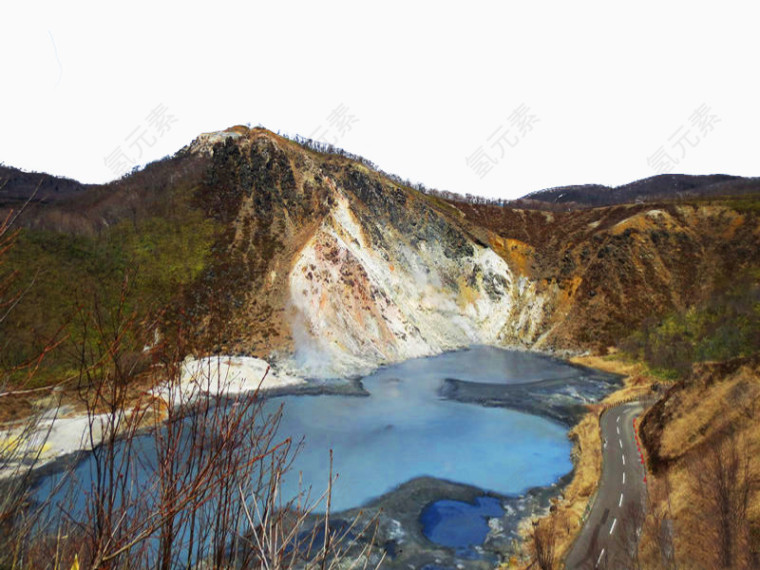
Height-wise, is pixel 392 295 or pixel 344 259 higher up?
pixel 344 259

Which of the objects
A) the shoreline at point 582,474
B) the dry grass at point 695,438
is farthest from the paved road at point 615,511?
the dry grass at point 695,438

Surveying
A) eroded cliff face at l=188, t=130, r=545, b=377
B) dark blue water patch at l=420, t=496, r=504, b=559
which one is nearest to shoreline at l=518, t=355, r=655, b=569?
dark blue water patch at l=420, t=496, r=504, b=559

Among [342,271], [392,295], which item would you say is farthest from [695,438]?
[392,295]

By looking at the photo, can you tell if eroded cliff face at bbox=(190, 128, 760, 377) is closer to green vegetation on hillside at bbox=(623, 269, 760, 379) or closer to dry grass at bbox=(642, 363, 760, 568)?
green vegetation on hillside at bbox=(623, 269, 760, 379)

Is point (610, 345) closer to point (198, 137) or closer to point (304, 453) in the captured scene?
point (304, 453)

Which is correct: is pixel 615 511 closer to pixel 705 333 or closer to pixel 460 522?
pixel 460 522
